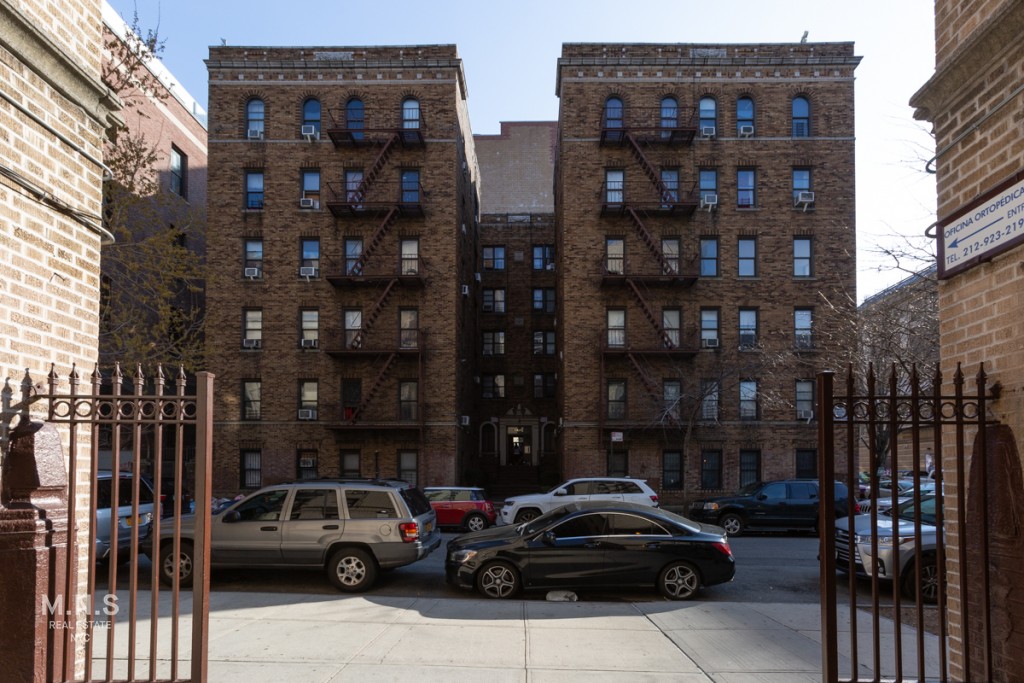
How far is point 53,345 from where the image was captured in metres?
5.20

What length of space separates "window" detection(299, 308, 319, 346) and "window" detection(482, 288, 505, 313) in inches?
461

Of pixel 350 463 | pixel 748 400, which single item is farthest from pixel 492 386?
pixel 748 400

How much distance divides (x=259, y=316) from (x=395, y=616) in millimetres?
22781

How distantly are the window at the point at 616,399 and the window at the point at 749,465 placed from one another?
4831mm

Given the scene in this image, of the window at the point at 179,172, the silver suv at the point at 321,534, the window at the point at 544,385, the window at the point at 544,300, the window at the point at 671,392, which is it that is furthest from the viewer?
the window at the point at 544,300

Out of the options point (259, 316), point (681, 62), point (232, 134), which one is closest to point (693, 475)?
point (681, 62)

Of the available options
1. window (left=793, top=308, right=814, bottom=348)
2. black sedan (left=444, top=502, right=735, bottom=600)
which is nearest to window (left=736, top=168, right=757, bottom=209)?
window (left=793, top=308, right=814, bottom=348)

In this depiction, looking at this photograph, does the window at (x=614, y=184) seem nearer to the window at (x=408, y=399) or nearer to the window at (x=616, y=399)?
the window at (x=616, y=399)

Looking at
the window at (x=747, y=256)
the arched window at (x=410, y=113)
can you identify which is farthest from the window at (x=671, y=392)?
the arched window at (x=410, y=113)

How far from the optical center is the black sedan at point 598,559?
1155 cm

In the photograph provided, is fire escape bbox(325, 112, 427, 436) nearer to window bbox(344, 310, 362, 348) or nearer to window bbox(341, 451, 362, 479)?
window bbox(344, 310, 362, 348)

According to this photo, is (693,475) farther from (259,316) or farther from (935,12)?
(935,12)

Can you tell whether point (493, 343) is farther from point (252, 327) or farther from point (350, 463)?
point (252, 327)

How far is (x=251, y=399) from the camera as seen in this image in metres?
30.5
